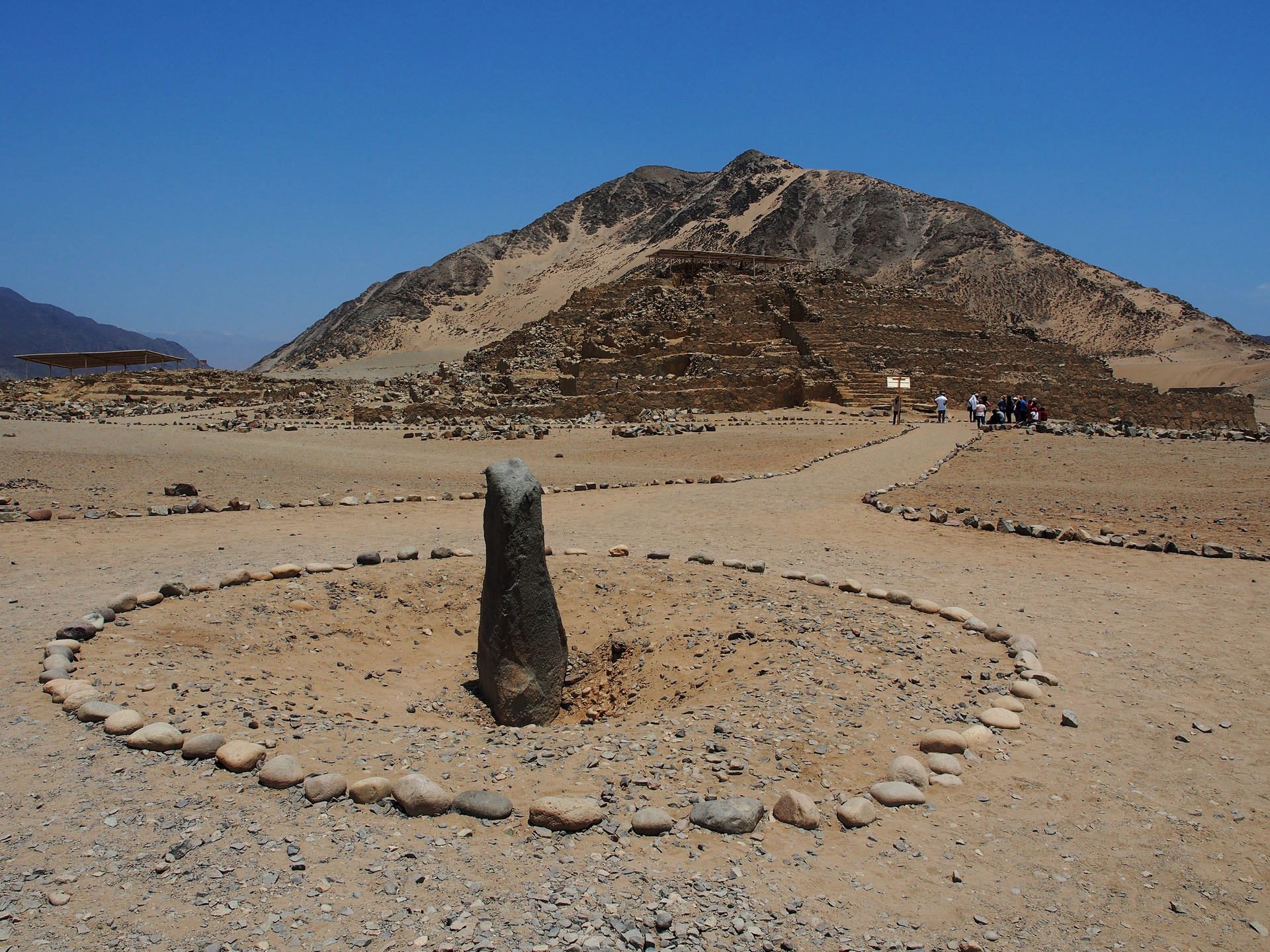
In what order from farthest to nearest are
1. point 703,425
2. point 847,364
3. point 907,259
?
point 907,259
point 847,364
point 703,425

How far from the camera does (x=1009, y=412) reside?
942 inches

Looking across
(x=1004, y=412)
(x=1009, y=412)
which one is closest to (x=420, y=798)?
(x=1004, y=412)

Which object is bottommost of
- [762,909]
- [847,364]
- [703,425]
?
[762,909]

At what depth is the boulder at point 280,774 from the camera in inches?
133

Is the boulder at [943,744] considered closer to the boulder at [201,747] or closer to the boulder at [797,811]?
the boulder at [797,811]

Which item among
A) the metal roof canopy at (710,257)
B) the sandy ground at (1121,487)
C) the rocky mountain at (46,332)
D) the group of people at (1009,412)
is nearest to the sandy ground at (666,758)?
the sandy ground at (1121,487)

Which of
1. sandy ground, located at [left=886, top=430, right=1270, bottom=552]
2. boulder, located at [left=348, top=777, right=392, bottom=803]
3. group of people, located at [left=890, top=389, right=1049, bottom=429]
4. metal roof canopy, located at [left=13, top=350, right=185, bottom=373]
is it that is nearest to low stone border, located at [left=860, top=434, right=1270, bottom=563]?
sandy ground, located at [left=886, top=430, right=1270, bottom=552]

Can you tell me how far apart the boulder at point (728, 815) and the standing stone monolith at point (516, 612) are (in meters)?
2.15

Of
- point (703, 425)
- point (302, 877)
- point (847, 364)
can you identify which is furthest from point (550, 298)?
point (302, 877)

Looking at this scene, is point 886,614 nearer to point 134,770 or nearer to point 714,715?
point 714,715

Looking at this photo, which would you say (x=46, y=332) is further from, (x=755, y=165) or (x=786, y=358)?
(x=786, y=358)

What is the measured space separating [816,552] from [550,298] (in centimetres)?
8035

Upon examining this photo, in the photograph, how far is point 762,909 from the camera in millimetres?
2736

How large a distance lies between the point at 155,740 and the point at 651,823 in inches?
91.5
